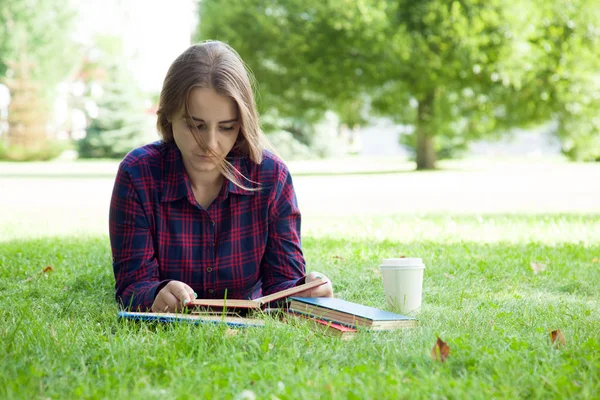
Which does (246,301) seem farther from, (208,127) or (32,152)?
(32,152)

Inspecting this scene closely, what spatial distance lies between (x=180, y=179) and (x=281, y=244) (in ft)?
1.72

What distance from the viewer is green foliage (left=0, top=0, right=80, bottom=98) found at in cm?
3469

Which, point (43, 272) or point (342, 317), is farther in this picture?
point (43, 272)

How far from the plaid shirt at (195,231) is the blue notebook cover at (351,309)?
1.06 ft

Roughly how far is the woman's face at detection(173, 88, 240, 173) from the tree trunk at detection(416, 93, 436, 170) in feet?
60.0

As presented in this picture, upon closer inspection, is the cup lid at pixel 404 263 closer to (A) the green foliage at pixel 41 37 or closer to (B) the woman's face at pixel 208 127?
(B) the woman's face at pixel 208 127

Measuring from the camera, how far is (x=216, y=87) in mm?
2777

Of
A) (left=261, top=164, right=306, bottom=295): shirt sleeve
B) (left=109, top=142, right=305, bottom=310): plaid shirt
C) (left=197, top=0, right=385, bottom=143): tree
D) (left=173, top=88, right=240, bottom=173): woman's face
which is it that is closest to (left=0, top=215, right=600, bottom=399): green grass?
(left=109, top=142, right=305, bottom=310): plaid shirt

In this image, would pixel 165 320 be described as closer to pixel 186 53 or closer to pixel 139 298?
pixel 139 298

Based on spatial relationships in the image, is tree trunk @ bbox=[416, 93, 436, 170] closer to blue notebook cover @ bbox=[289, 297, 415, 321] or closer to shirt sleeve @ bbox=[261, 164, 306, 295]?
shirt sleeve @ bbox=[261, 164, 306, 295]

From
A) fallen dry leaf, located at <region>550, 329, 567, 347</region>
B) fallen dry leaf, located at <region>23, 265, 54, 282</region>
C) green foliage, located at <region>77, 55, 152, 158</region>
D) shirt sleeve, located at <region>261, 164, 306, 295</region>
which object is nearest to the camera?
fallen dry leaf, located at <region>550, 329, 567, 347</region>

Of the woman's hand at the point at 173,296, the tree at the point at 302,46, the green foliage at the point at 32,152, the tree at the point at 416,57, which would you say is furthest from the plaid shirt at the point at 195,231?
the green foliage at the point at 32,152

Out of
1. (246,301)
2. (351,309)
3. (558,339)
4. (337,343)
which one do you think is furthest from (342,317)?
(558,339)

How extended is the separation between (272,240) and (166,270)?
0.48 meters
